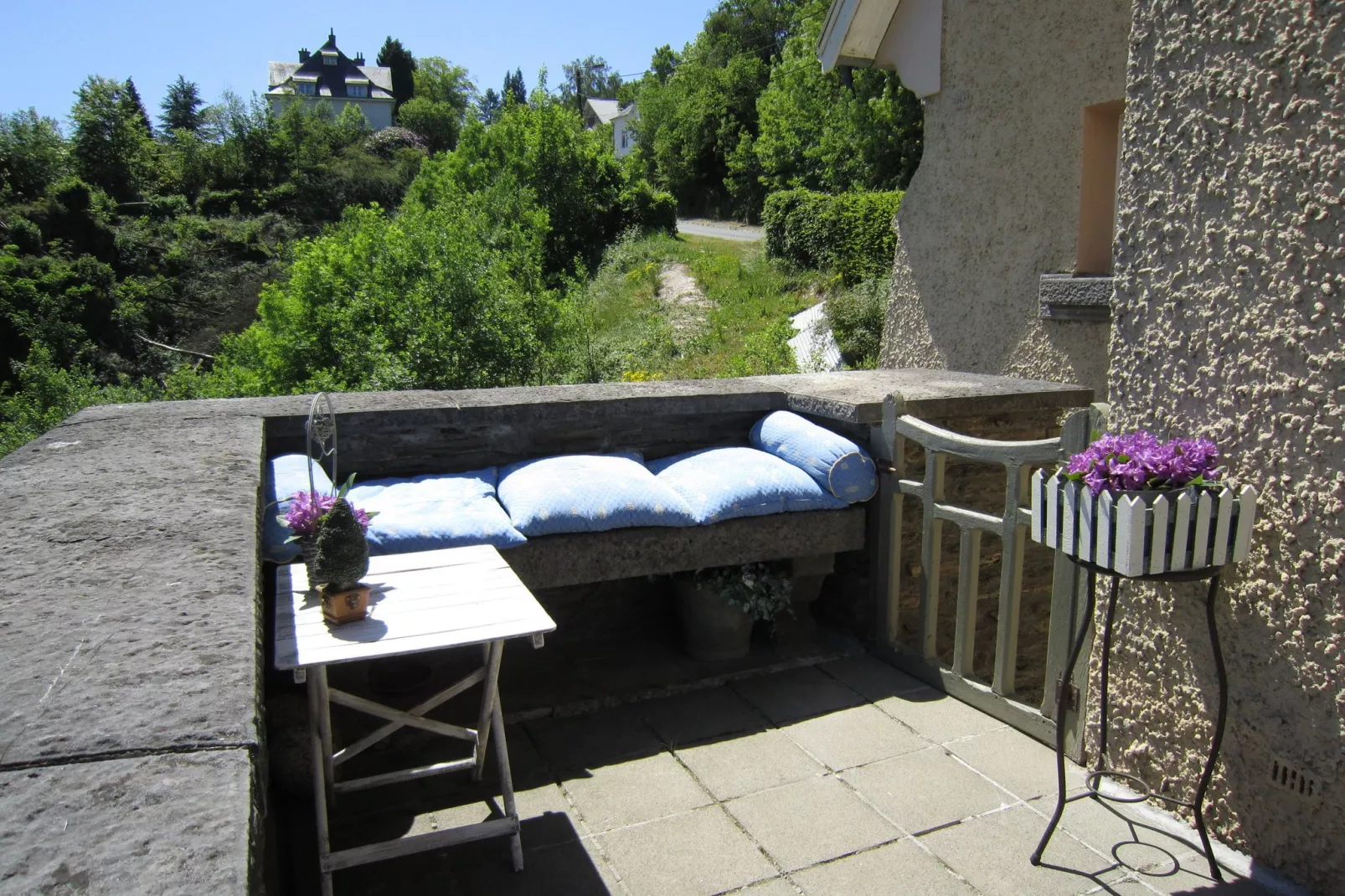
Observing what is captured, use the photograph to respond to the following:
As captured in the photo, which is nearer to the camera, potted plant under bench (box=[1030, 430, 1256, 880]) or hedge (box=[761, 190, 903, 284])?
potted plant under bench (box=[1030, 430, 1256, 880])

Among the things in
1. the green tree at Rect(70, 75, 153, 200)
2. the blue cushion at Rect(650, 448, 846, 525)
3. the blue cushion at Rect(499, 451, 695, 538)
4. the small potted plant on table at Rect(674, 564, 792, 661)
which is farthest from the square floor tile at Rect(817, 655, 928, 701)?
the green tree at Rect(70, 75, 153, 200)

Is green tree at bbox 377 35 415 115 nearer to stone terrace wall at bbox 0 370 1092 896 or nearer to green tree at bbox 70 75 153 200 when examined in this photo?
green tree at bbox 70 75 153 200

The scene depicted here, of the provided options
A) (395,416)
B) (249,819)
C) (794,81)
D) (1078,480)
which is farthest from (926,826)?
(794,81)

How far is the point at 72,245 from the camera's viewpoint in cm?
4128

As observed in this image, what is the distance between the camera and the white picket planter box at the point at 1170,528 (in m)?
2.32

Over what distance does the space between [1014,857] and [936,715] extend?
90 centimetres

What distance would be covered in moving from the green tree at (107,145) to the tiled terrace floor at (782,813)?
54.8 meters

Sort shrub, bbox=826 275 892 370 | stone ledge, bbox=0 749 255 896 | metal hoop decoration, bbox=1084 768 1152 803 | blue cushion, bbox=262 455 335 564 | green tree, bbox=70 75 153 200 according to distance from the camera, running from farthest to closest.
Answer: green tree, bbox=70 75 153 200, shrub, bbox=826 275 892 370, blue cushion, bbox=262 455 335 564, metal hoop decoration, bbox=1084 768 1152 803, stone ledge, bbox=0 749 255 896

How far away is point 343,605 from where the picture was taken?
8.10ft

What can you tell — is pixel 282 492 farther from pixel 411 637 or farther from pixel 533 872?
pixel 533 872

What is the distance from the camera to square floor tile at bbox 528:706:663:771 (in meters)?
3.33

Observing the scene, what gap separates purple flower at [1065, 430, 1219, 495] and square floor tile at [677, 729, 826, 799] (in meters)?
1.42

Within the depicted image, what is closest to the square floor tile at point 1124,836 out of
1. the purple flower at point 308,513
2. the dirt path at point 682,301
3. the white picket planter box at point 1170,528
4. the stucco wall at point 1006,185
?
the white picket planter box at point 1170,528

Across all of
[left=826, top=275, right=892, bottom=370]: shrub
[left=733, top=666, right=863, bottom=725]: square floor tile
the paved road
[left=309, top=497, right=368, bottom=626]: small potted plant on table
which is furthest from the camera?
the paved road
